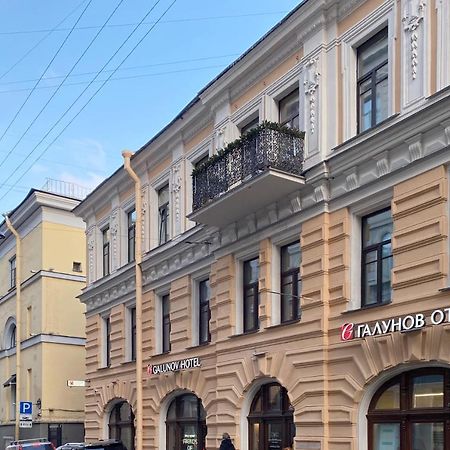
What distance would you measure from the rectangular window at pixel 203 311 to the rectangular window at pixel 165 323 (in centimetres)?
213

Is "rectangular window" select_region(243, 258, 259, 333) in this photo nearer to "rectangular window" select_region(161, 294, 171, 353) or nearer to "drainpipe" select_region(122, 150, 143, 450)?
"rectangular window" select_region(161, 294, 171, 353)

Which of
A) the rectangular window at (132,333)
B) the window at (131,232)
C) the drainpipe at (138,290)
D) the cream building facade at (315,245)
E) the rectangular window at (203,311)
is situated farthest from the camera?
the window at (131,232)

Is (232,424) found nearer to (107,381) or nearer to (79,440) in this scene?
(107,381)

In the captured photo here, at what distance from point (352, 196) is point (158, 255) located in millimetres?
9500

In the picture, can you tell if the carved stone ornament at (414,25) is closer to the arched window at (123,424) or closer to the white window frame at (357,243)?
the white window frame at (357,243)

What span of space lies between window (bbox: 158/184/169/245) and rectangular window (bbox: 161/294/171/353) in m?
1.81

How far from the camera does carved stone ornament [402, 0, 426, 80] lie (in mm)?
13602

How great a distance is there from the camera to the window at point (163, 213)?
23616 mm

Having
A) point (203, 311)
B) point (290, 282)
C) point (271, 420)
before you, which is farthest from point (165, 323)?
point (290, 282)

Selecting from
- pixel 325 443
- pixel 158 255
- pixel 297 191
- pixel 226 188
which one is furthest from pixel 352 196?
pixel 158 255

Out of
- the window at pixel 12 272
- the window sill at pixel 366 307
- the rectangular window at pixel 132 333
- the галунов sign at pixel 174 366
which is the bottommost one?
the галунов sign at pixel 174 366

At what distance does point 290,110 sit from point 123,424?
43.2ft

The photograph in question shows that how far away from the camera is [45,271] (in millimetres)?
35219

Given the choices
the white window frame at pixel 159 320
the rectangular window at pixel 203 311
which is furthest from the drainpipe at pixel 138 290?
the rectangular window at pixel 203 311
